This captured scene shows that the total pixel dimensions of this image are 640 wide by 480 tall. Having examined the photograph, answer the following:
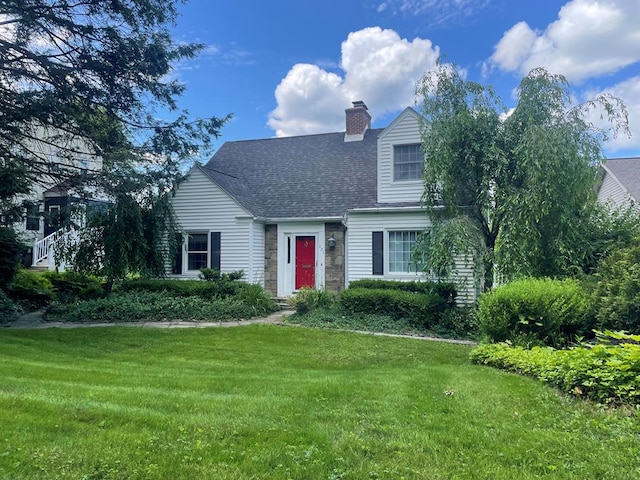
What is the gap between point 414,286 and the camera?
1235 centimetres

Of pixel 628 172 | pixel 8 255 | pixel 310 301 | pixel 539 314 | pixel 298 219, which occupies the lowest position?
pixel 310 301

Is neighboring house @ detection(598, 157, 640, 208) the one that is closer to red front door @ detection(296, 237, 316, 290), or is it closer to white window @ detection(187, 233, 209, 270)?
red front door @ detection(296, 237, 316, 290)

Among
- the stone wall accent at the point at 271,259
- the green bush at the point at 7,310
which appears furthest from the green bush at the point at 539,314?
the green bush at the point at 7,310

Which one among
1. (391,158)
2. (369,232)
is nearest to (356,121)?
(391,158)

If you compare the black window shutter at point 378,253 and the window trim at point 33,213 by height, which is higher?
the window trim at point 33,213

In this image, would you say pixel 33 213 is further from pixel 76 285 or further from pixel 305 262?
pixel 305 262

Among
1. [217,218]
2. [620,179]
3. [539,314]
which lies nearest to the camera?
[539,314]

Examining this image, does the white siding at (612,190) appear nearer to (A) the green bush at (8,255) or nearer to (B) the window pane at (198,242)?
(B) the window pane at (198,242)

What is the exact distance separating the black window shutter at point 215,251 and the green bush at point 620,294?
10840 mm

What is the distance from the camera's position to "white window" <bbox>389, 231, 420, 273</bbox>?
1323 cm

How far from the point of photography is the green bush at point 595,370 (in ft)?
14.8

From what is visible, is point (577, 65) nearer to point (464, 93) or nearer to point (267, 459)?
point (464, 93)

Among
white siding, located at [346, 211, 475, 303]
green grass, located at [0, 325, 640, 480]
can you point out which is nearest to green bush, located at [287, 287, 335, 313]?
white siding, located at [346, 211, 475, 303]

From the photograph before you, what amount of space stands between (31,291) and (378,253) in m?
Result: 10.5
